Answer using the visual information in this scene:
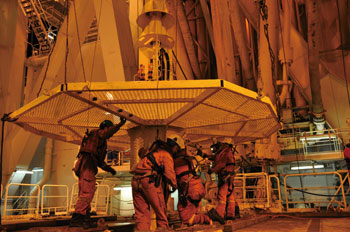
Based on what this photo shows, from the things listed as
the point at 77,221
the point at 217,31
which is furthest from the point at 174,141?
the point at 217,31

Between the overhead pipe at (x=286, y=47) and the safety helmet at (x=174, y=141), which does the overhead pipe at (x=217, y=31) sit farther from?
the safety helmet at (x=174, y=141)

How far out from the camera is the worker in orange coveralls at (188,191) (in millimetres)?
5820

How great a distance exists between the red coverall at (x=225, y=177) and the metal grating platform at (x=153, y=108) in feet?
3.56

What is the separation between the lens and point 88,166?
6.18 metres

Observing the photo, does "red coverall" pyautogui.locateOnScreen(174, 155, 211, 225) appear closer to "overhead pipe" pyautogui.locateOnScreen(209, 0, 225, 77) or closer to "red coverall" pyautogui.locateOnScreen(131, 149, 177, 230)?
"red coverall" pyautogui.locateOnScreen(131, 149, 177, 230)

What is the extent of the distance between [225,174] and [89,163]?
3.24 m

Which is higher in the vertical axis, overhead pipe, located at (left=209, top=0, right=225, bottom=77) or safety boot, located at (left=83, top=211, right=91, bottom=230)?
overhead pipe, located at (left=209, top=0, right=225, bottom=77)

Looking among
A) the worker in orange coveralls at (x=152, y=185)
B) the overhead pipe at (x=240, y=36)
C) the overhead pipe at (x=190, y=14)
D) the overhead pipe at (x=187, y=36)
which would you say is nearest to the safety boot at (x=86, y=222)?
the worker in orange coveralls at (x=152, y=185)

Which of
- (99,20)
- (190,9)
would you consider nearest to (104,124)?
(99,20)

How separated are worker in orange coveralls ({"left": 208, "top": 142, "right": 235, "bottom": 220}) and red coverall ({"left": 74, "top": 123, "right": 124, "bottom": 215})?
2.72 meters

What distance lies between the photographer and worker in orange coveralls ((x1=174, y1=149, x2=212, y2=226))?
582 cm

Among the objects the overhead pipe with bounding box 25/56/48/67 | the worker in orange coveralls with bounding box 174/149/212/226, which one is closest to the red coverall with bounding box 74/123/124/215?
the worker in orange coveralls with bounding box 174/149/212/226

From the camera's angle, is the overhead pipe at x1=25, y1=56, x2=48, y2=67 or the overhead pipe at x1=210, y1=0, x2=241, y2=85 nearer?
the overhead pipe at x1=210, y1=0, x2=241, y2=85

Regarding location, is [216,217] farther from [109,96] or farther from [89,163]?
[109,96]
